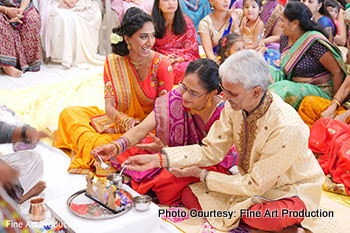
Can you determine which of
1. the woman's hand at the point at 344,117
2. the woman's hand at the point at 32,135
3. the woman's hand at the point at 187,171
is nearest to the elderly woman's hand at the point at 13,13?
the woman's hand at the point at 32,135

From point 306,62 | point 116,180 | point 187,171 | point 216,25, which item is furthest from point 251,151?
point 216,25

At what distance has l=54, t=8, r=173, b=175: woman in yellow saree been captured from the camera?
342cm

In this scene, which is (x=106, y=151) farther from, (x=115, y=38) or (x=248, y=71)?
(x=248, y=71)

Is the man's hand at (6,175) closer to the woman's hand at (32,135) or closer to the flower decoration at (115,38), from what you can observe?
the woman's hand at (32,135)

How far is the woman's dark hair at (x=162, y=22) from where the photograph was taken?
199 inches

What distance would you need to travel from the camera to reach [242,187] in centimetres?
256

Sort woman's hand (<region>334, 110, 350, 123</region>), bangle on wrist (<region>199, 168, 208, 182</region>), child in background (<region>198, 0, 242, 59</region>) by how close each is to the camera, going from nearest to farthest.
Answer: bangle on wrist (<region>199, 168, 208, 182</region>), woman's hand (<region>334, 110, 350, 123</region>), child in background (<region>198, 0, 242, 59</region>)

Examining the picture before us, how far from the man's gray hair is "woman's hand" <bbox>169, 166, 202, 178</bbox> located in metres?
0.65

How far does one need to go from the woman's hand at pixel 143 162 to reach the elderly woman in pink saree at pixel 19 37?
11.1 ft

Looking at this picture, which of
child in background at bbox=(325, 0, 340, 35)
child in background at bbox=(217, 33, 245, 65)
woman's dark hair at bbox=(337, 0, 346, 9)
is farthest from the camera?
woman's dark hair at bbox=(337, 0, 346, 9)

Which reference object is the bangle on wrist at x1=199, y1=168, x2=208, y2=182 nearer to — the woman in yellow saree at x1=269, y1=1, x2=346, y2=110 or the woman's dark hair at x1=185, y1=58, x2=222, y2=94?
the woman's dark hair at x1=185, y1=58, x2=222, y2=94

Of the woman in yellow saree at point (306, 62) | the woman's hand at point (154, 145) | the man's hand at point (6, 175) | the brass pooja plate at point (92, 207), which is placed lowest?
the brass pooja plate at point (92, 207)

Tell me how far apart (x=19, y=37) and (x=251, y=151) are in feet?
13.8

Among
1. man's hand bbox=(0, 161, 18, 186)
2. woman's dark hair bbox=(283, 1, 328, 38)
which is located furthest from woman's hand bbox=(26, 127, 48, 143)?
woman's dark hair bbox=(283, 1, 328, 38)
